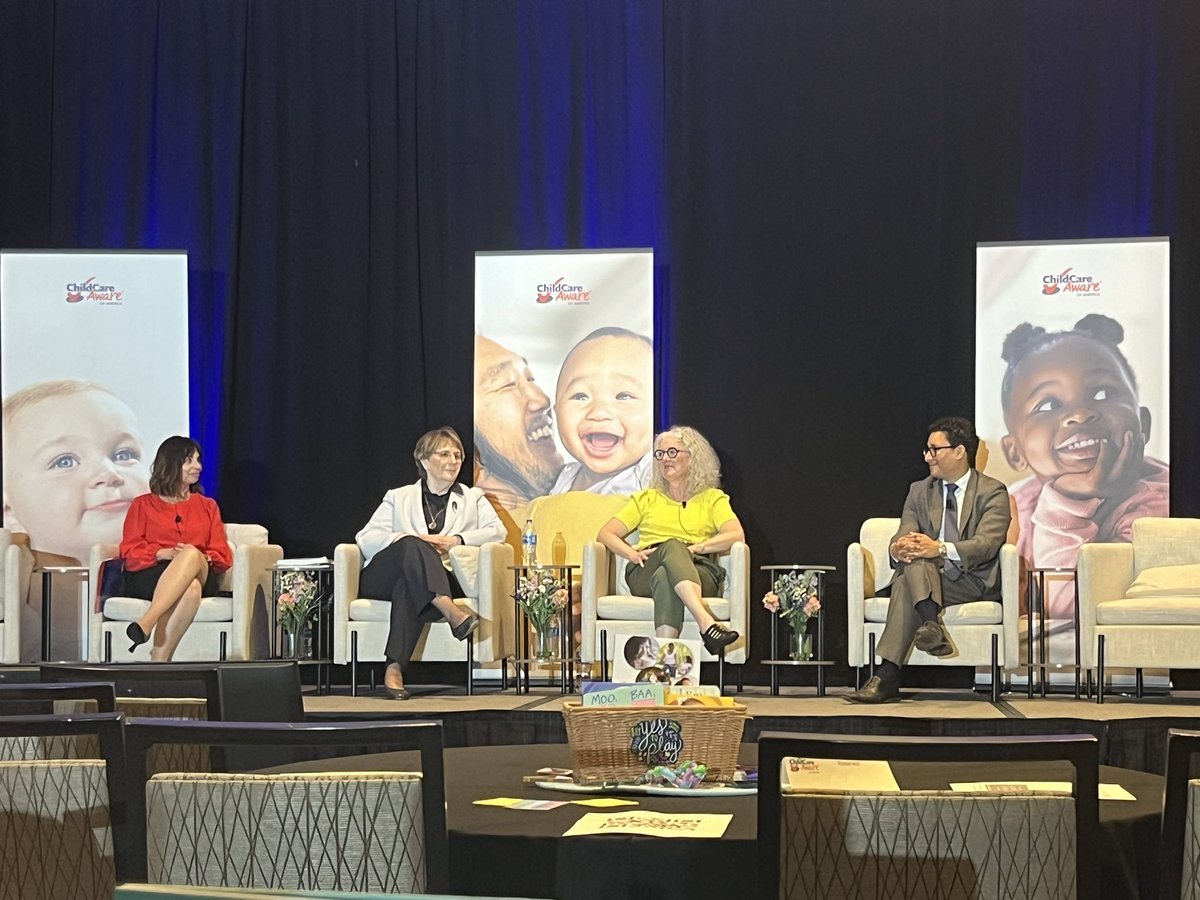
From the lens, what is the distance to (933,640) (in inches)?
226

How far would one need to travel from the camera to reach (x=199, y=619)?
6.30 m

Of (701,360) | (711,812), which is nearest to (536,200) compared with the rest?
(701,360)

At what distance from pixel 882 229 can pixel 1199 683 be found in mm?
2378

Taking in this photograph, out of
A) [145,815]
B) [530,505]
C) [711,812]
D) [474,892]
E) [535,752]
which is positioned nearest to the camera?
[145,815]

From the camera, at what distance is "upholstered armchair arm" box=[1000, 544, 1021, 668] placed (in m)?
5.76

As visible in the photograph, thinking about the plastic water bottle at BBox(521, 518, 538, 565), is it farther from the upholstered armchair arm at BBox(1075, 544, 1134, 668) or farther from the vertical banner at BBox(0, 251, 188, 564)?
the upholstered armchair arm at BBox(1075, 544, 1134, 668)

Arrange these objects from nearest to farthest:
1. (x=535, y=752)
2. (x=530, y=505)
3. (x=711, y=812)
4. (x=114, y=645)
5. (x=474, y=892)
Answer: (x=474, y=892) → (x=711, y=812) → (x=535, y=752) → (x=114, y=645) → (x=530, y=505)

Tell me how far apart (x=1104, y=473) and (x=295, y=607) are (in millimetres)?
3338

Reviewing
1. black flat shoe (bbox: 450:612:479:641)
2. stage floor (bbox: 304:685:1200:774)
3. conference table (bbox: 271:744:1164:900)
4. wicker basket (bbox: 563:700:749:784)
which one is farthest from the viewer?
black flat shoe (bbox: 450:612:479:641)

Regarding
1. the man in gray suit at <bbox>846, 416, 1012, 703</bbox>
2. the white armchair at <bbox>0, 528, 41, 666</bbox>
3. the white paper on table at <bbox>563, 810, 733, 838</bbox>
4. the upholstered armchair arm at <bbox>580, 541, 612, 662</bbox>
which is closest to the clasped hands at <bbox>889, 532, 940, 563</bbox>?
the man in gray suit at <bbox>846, 416, 1012, 703</bbox>

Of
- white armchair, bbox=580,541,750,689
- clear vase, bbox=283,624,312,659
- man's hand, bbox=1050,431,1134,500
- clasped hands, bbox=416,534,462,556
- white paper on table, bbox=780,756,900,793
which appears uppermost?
man's hand, bbox=1050,431,1134,500

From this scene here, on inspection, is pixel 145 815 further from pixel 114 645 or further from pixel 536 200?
pixel 536 200

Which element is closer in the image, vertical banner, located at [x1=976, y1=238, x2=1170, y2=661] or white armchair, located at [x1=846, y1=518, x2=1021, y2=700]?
white armchair, located at [x1=846, y1=518, x2=1021, y2=700]

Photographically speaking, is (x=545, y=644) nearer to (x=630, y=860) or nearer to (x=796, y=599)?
(x=796, y=599)
